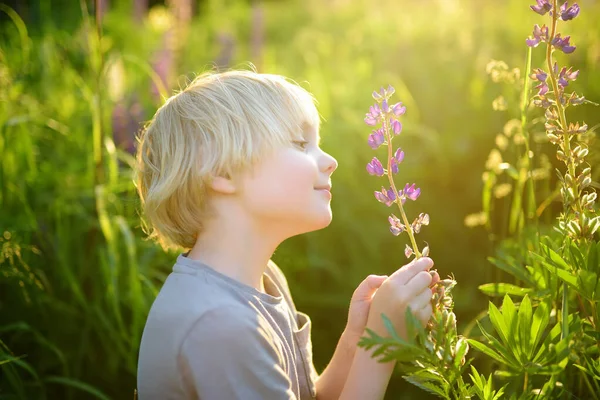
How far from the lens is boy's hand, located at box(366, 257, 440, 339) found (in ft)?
4.73

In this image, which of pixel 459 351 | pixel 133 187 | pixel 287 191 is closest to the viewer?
pixel 459 351

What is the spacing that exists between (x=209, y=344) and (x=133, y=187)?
1391 mm

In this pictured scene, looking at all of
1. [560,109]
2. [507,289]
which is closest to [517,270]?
[507,289]

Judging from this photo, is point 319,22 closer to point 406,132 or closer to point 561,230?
point 406,132

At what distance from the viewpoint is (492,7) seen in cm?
554

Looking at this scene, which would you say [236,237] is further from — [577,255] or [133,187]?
[133,187]

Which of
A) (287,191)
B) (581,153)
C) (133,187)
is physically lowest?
(133,187)

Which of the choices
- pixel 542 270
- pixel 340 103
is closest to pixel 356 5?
pixel 340 103

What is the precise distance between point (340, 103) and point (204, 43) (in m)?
2.08

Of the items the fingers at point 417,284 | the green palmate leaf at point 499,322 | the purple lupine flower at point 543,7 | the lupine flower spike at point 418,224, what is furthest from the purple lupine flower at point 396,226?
the purple lupine flower at point 543,7

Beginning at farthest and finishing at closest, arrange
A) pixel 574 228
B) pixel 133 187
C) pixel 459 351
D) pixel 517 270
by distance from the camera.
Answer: pixel 133 187 < pixel 517 270 < pixel 574 228 < pixel 459 351

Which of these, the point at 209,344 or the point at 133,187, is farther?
the point at 133,187

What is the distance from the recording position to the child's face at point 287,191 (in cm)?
159

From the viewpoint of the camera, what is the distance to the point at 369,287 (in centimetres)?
167
